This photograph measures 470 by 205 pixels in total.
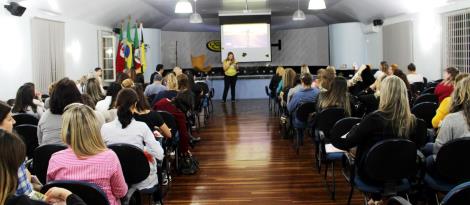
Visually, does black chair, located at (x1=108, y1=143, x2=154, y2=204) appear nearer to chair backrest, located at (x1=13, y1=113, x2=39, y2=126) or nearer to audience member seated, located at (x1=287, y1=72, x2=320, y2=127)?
chair backrest, located at (x1=13, y1=113, x2=39, y2=126)

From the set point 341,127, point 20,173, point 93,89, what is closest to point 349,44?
point 93,89

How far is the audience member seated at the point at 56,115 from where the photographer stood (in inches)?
169

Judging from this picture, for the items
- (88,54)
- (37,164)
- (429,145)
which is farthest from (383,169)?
(88,54)

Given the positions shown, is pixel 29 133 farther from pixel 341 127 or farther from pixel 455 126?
pixel 455 126

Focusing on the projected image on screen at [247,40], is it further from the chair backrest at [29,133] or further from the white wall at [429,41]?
the chair backrest at [29,133]

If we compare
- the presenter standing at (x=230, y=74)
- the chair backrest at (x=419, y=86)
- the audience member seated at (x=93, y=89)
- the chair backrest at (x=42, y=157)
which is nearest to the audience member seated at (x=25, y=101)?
the audience member seated at (x=93, y=89)

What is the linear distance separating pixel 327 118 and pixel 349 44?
11979 mm

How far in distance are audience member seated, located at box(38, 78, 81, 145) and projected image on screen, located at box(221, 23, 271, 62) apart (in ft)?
43.5

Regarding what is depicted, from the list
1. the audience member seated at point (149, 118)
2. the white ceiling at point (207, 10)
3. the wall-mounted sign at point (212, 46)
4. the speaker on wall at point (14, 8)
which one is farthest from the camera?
the wall-mounted sign at point (212, 46)

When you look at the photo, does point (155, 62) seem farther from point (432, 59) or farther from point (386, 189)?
point (386, 189)

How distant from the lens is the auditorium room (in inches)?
124

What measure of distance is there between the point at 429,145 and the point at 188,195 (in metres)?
2.49

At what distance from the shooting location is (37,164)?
147 inches

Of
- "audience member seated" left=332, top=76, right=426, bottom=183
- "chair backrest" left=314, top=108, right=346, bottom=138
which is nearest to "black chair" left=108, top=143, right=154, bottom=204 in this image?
"audience member seated" left=332, top=76, right=426, bottom=183
